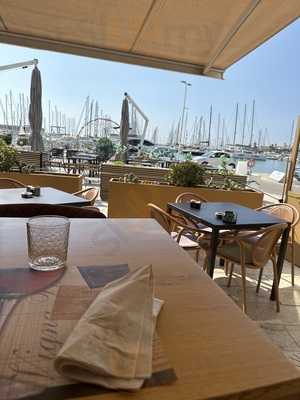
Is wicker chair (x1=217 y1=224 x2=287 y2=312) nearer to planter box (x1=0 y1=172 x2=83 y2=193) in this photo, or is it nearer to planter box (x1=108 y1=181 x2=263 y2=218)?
planter box (x1=108 y1=181 x2=263 y2=218)

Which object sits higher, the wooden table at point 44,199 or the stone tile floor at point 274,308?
the wooden table at point 44,199

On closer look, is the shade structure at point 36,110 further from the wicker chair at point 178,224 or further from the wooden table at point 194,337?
the wooden table at point 194,337

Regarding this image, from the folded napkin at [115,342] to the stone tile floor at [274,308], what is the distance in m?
1.50

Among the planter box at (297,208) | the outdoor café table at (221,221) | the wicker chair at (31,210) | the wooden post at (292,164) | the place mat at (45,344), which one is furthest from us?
the wooden post at (292,164)

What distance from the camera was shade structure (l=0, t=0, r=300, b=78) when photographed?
3.00 meters

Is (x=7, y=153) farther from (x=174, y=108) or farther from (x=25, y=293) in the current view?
(x=174, y=108)

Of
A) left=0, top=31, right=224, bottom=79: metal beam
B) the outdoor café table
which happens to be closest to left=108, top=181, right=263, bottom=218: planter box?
the outdoor café table

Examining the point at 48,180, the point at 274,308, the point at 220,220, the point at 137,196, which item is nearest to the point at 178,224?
the point at 220,220

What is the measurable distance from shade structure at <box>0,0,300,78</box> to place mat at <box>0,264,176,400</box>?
3.06m

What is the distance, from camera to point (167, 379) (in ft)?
1.59

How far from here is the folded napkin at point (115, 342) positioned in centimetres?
46

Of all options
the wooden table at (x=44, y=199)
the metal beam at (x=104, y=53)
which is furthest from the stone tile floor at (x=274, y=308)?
the metal beam at (x=104, y=53)

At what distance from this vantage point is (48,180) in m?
4.77

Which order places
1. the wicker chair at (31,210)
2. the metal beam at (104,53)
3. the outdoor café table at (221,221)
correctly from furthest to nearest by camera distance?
the metal beam at (104,53) < the outdoor café table at (221,221) < the wicker chair at (31,210)
